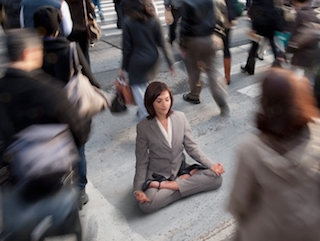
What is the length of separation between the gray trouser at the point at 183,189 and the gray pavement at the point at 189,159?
0.08m

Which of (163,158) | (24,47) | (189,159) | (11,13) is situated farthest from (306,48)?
(11,13)

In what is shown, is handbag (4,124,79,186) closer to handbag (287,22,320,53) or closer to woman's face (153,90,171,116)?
woman's face (153,90,171,116)

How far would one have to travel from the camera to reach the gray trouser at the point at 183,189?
3218 millimetres

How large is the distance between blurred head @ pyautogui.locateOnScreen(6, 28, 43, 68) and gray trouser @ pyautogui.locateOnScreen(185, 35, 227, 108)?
2.69 m

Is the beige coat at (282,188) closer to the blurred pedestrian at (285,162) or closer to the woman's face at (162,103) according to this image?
the blurred pedestrian at (285,162)

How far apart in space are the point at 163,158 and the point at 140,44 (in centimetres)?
141

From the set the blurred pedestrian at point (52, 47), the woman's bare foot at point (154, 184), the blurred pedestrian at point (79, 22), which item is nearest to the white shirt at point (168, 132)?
the woman's bare foot at point (154, 184)

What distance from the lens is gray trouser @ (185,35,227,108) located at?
448 centimetres

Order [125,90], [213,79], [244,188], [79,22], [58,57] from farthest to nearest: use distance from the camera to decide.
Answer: [79,22] → [213,79] → [125,90] → [58,57] → [244,188]

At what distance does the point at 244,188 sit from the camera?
179 centimetres

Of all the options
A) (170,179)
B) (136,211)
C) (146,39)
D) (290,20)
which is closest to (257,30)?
(290,20)

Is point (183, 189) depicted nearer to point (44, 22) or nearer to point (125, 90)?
point (125, 90)

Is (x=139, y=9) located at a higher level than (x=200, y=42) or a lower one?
higher

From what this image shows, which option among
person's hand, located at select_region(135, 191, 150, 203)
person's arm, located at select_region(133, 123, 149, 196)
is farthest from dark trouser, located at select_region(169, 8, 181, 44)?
person's hand, located at select_region(135, 191, 150, 203)
